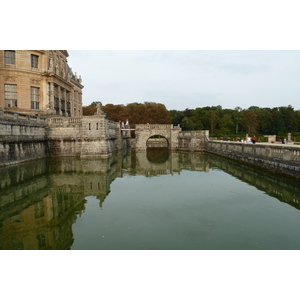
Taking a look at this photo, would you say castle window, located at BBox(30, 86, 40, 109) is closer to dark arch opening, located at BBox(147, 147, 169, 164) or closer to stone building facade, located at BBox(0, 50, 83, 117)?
stone building facade, located at BBox(0, 50, 83, 117)

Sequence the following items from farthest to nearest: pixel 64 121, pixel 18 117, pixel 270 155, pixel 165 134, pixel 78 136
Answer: pixel 165 134 < pixel 64 121 < pixel 78 136 < pixel 18 117 < pixel 270 155

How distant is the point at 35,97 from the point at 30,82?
179 cm

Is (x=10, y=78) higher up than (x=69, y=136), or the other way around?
(x=10, y=78)

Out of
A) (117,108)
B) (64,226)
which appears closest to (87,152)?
(64,226)

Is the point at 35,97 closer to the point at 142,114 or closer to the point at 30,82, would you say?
the point at 30,82

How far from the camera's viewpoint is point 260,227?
766 centimetres

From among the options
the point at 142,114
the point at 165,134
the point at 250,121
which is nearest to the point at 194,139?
the point at 165,134

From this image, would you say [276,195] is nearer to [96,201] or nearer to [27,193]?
[96,201]

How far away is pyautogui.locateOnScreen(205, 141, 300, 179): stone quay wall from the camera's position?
14273 mm

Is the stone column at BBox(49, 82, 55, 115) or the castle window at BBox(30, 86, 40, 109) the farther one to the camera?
the stone column at BBox(49, 82, 55, 115)

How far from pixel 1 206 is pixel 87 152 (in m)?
15.7

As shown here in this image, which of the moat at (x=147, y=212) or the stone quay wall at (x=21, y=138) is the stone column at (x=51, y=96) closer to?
the stone quay wall at (x=21, y=138)

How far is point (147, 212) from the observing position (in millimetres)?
9180

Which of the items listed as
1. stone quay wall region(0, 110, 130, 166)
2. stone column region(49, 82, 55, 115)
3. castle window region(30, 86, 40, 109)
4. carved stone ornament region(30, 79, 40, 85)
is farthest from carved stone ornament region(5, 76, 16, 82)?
stone quay wall region(0, 110, 130, 166)
